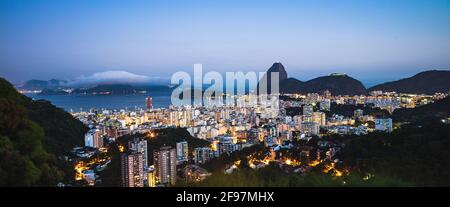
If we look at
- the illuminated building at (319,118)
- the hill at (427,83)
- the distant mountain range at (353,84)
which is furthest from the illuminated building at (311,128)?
the hill at (427,83)

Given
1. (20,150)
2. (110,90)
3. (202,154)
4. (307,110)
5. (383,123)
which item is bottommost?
(202,154)

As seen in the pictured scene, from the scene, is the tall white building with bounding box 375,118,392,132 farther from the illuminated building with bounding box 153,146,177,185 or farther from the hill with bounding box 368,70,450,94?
the illuminated building with bounding box 153,146,177,185

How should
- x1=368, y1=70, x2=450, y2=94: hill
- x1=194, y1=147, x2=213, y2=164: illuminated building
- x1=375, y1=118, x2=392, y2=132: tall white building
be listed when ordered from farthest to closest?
x1=375, y1=118, x2=392, y2=132: tall white building → x1=368, y1=70, x2=450, y2=94: hill → x1=194, y1=147, x2=213, y2=164: illuminated building

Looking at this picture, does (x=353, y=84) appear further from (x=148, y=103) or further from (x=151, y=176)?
(x=151, y=176)

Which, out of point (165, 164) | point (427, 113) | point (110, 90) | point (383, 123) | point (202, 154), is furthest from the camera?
point (110, 90)

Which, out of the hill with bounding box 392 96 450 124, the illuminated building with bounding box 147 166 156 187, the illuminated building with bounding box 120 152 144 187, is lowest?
the illuminated building with bounding box 147 166 156 187

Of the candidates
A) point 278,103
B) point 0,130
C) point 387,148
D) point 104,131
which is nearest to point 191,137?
point 104,131

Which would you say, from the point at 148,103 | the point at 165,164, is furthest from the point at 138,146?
the point at 148,103

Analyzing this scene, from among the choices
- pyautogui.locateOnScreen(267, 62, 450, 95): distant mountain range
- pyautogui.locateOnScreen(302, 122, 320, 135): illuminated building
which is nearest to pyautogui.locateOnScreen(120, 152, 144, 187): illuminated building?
pyautogui.locateOnScreen(267, 62, 450, 95): distant mountain range

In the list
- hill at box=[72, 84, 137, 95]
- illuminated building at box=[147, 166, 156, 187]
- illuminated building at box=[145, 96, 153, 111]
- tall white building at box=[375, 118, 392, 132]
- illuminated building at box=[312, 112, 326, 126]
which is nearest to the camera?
illuminated building at box=[147, 166, 156, 187]
